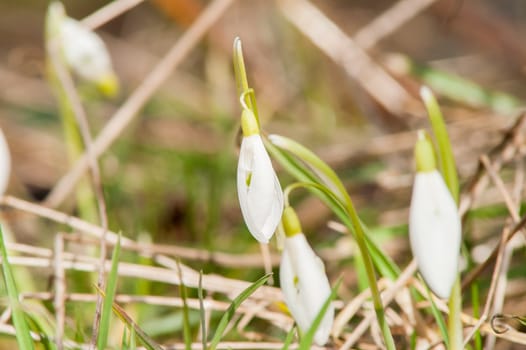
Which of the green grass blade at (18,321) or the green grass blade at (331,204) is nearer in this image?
the green grass blade at (18,321)

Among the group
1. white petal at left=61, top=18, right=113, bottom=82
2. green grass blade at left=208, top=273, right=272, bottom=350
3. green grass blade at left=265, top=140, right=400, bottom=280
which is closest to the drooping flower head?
white petal at left=61, top=18, right=113, bottom=82

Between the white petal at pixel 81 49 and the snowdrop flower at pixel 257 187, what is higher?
the white petal at pixel 81 49

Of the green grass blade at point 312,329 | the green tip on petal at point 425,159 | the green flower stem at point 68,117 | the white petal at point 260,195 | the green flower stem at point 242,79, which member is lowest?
the green grass blade at point 312,329

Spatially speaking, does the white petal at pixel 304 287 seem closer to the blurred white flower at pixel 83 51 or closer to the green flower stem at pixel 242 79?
the green flower stem at pixel 242 79

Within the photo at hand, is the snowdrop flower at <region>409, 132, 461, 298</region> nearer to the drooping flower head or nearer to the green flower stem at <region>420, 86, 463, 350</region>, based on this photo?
the green flower stem at <region>420, 86, 463, 350</region>

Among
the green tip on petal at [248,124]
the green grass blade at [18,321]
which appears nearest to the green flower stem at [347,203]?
the green tip on petal at [248,124]

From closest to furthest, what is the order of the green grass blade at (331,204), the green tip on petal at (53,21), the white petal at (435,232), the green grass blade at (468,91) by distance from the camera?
the white petal at (435,232) < the green grass blade at (331,204) < the green tip on petal at (53,21) < the green grass blade at (468,91)

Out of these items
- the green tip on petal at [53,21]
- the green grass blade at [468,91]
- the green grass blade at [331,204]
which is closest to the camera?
the green grass blade at [331,204]
